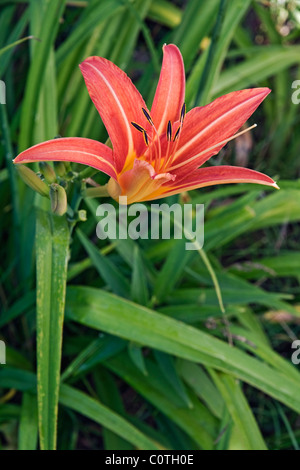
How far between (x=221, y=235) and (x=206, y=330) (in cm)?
23

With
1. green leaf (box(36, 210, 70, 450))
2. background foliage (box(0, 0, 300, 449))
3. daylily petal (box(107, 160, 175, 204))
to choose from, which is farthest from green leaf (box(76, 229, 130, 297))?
daylily petal (box(107, 160, 175, 204))

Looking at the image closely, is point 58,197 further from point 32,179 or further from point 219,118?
point 219,118

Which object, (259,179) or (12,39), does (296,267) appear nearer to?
(259,179)

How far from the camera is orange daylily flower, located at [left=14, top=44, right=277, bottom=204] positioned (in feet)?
1.80

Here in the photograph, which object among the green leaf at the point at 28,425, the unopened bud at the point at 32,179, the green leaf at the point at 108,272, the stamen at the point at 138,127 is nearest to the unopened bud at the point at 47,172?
the unopened bud at the point at 32,179

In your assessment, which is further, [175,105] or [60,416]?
[60,416]

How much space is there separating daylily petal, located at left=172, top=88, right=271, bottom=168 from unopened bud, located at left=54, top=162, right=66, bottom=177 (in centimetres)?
17

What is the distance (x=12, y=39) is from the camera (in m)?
1.03

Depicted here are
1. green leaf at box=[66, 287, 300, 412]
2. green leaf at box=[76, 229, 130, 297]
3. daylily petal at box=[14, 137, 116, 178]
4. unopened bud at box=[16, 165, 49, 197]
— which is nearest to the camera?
daylily petal at box=[14, 137, 116, 178]

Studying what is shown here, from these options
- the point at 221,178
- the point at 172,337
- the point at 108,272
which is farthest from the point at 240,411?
the point at 221,178

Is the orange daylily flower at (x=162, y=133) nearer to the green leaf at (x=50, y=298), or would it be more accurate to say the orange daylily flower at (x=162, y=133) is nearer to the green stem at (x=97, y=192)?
the green stem at (x=97, y=192)

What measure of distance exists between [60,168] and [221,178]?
0.23m

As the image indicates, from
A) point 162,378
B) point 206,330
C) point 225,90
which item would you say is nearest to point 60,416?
point 162,378

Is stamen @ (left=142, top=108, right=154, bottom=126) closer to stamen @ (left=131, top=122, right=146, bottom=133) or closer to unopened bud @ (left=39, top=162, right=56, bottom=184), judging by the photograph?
stamen @ (left=131, top=122, right=146, bottom=133)
